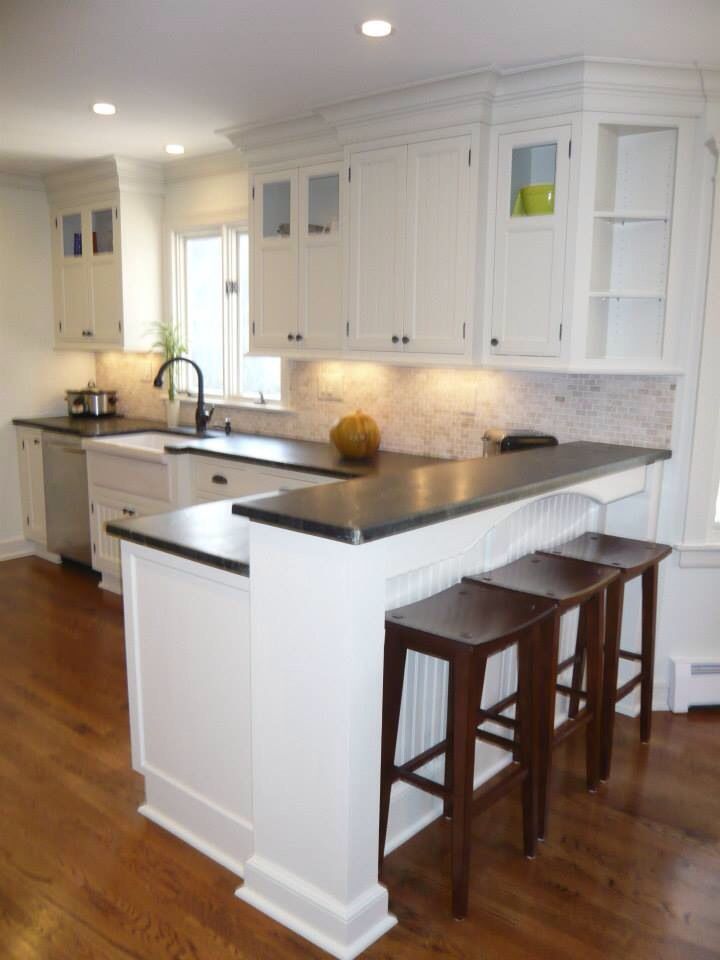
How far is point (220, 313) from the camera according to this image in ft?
15.5

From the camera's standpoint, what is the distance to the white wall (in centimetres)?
511

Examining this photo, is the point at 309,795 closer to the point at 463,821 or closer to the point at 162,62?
the point at 463,821

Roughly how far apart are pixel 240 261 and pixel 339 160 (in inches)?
45.4

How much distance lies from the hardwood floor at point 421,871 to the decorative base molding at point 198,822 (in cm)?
3

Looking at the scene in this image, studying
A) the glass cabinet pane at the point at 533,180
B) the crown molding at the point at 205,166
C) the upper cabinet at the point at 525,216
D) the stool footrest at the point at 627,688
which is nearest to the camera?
the stool footrest at the point at 627,688

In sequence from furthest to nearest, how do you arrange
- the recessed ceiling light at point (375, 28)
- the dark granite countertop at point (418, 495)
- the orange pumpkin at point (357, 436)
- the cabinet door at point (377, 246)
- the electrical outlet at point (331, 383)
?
1. the electrical outlet at point (331, 383)
2. the orange pumpkin at point (357, 436)
3. the cabinet door at point (377, 246)
4. the recessed ceiling light at point (375, 28)
5. the dark granite countertop at point (418, 495)

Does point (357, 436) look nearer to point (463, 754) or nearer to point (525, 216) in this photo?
point (525, 216)

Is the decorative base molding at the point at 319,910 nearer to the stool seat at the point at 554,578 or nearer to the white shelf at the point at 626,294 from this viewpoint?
the stool seat at the point at 554,578

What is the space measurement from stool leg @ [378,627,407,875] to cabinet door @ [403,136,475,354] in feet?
5.35

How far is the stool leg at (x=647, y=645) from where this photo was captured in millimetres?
2760

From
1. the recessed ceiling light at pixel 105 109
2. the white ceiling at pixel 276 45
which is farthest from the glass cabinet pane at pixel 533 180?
the recessed ceiling light at pixel 105 109

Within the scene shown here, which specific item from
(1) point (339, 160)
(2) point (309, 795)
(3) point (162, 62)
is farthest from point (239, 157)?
(2) point (309, 795)

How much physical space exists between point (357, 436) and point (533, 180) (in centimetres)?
131

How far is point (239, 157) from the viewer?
4.29m
